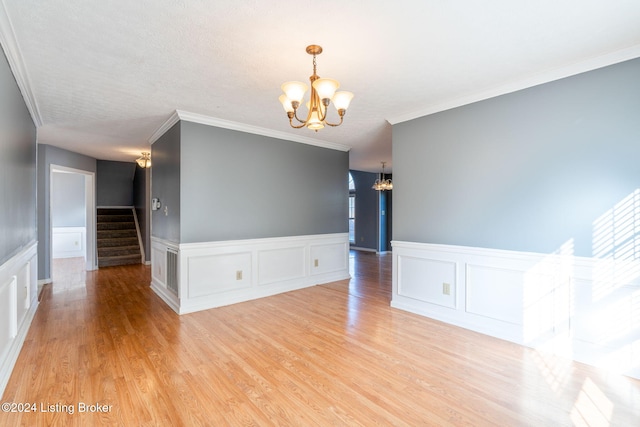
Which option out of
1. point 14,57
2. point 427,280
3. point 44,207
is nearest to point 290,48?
point 14,57

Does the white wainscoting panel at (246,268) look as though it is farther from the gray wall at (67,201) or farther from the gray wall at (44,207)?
the gray wall at (67,201)

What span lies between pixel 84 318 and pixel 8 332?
4.29 ft

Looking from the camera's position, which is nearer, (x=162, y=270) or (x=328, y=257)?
(x=162, y=270)

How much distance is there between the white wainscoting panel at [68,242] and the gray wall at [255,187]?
637cm

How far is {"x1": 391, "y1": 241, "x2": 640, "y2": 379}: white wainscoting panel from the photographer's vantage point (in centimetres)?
242

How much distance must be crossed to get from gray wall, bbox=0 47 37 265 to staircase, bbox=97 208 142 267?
3.89 meters

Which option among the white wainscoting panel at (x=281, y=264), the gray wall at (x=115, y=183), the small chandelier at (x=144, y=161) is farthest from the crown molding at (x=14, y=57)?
the gray wall at (x=115, y=183)

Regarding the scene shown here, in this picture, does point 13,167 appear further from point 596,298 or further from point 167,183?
point 596,298

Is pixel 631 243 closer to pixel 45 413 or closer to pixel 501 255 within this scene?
pixel 501 255

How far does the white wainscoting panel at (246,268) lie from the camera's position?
3.92m

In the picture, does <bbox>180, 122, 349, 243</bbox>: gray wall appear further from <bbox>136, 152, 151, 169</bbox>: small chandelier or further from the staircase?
the staircase

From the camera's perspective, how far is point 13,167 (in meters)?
2.62

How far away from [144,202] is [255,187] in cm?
456

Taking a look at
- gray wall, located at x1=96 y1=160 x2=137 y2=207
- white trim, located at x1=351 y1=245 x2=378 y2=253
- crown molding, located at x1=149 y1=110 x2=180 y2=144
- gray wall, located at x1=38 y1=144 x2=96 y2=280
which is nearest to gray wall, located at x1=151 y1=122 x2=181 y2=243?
crown molding, located at x1=149 y1=110 x2=180 y2=144
